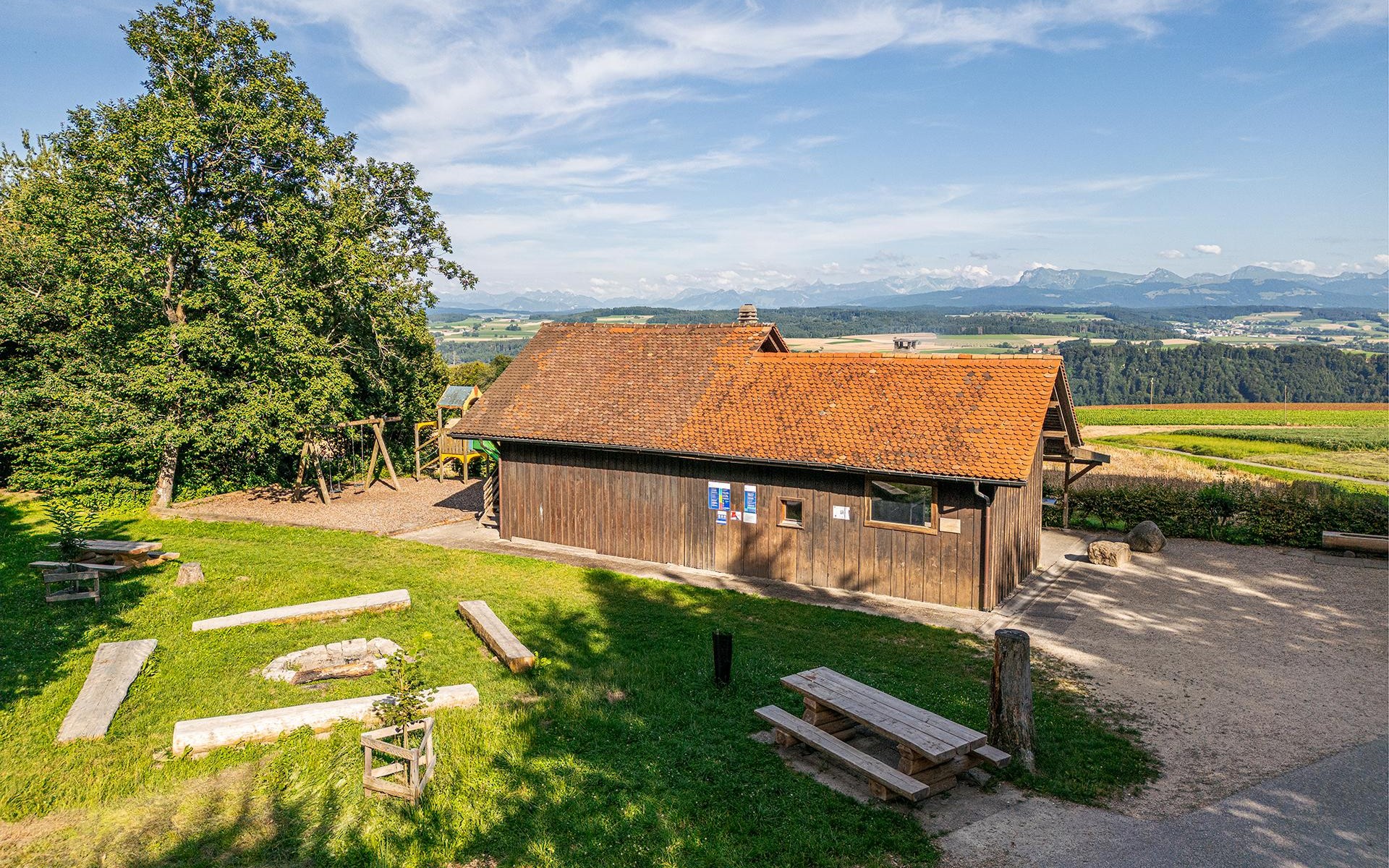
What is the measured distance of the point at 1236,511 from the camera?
63.1 feet

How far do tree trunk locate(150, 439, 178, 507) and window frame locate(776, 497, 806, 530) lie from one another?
18.5 metres

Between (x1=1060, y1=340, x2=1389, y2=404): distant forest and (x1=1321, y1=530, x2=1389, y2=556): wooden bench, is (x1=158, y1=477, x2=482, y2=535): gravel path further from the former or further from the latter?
(x1=1060, y1=340, x2=1389, y2=404): distant forest

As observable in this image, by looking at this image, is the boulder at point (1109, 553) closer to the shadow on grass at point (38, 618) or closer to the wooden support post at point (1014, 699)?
the wooden support post at point (1014, 699)

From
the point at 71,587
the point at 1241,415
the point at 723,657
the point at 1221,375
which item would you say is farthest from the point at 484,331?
the point at 723,657

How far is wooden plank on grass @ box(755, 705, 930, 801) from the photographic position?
693 centimetres

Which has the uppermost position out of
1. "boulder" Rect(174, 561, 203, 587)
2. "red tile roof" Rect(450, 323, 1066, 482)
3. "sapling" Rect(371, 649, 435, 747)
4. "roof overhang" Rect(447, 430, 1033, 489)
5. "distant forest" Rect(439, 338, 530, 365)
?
"distant forest" Rect(439, 338, 530, 365)

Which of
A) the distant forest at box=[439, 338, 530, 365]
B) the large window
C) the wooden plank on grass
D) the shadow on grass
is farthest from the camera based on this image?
the distant forest at box=[439, 338, 530, 365]

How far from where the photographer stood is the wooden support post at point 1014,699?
7.91 meters

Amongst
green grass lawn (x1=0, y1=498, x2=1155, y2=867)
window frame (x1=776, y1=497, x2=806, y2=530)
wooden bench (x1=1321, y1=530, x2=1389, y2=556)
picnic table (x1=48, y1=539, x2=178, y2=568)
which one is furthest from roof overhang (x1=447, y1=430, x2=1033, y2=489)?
wooden bench (x1=1321, y1=530, x2=1389, y2=556)

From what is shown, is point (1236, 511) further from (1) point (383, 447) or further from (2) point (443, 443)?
(1) point (383, 447)

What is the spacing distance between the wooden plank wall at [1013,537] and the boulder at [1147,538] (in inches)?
96.5

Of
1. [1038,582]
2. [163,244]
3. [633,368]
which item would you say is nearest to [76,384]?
[163,244]

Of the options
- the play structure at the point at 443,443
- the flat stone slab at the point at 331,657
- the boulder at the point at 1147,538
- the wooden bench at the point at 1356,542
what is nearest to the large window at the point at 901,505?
the boulder at the point at 1147,538

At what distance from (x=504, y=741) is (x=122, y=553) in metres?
11.5
